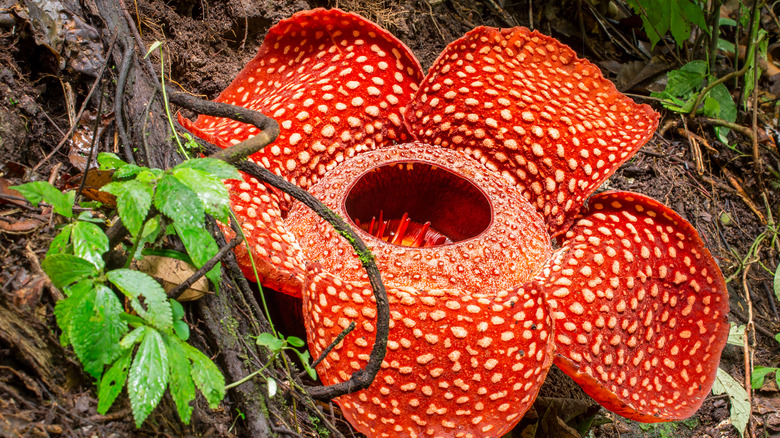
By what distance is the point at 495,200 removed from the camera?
231 centimetres

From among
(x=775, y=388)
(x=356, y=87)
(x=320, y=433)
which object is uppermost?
(x=356, y=87)

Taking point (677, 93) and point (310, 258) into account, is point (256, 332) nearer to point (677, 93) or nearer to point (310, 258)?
point (310, 258)

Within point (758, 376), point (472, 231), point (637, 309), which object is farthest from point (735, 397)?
point (472, 231)

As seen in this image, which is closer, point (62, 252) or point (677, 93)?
point (62, 252)

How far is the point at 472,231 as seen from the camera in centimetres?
260

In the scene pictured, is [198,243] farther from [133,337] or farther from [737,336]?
[737,336]

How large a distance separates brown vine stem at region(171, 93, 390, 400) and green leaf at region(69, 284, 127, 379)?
0.42 metres

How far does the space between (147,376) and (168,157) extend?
0.84 meters

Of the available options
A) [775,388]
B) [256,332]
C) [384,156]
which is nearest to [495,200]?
[384,156]

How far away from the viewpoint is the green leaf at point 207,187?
1237 mm

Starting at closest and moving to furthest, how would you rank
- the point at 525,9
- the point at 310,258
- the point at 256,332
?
the point at 256,332
the point at 310,258
the point at 525,9

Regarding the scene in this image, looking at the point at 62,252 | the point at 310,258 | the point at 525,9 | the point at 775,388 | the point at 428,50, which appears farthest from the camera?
the point at 525,9

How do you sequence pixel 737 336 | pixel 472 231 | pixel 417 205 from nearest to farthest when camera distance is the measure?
pixel 472 231 < pixel 417 205 < pixel 737 336

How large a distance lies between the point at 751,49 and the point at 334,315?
10.3ft
